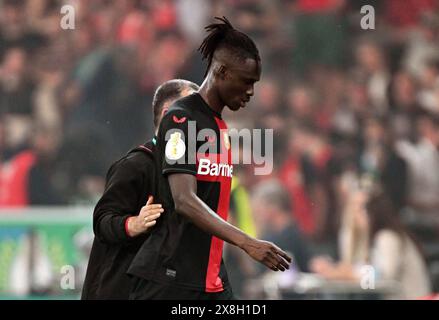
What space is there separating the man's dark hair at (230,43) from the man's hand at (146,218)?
26.4 inches

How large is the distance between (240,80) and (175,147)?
417 mm

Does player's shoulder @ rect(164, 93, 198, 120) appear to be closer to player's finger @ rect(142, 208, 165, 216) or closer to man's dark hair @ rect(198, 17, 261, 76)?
man's dark hair @ rect(198, 17, 261, 76)

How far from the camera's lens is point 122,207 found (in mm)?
4789

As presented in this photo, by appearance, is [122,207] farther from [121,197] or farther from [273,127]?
[273,127]

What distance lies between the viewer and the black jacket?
4785 millimetres

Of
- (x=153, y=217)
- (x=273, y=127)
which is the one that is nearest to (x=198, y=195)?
(x=153, y=217)

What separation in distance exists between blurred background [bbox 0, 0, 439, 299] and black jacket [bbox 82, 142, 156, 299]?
4.86 m

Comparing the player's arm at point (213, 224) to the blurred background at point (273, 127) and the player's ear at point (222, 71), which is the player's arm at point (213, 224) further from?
the blurred background at point (273, 127)

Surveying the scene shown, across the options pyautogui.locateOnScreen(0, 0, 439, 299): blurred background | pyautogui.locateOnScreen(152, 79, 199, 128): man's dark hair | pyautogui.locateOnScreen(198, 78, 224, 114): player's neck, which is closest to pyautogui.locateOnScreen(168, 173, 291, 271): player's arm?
pyautogui.locateOnScreen(198, 78, 224, 114): player's neck
